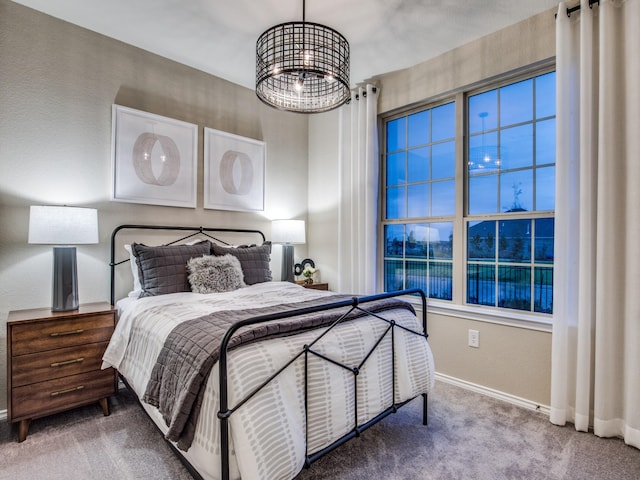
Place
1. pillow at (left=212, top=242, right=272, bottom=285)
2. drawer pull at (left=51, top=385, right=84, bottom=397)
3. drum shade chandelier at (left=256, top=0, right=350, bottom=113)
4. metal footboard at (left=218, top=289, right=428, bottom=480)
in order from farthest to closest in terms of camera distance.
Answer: pillow at (left=212, top=242, right=272, bottom=285)
drawer pull at (left=51, top=385, right=84, bottom=397)
drum shade chandelier at (left=256, top=0, right=350, bottom=113)
metal footboard at (left=218, top=289, right=428, bottom=480)

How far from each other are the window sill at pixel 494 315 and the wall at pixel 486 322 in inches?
0.7

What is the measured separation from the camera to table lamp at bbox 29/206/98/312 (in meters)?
2.18

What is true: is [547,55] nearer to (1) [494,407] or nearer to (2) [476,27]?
(2) [476,27]

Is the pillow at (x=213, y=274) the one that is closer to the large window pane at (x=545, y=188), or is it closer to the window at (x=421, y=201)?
the window at (x=421, y=201)

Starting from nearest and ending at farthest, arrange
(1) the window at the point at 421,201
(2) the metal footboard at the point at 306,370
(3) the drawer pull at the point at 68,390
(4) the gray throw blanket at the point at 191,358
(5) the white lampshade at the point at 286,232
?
(2) the metal footboard at the point at 306,370 → (4) the gray throw blanket at the point at 191,358 → (3) the drawer pull at the point at 68,390 → (1) the window at the point at 421,201 → (5) the white lampshade at the point at 286,232

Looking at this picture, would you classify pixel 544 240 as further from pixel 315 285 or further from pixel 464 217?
pixel 315 285

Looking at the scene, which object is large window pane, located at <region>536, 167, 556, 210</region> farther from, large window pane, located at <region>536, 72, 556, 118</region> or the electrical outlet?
the electrical outlet

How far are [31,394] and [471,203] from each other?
3.35 metres

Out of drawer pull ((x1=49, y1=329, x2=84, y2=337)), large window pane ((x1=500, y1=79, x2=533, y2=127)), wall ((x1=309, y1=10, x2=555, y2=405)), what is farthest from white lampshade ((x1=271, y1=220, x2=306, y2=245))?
large window pane ((x1=500, y1=79, x2=533, y2=127))

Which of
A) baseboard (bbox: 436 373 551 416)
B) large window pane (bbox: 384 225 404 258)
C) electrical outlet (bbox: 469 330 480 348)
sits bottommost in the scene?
baseboard (bbox: 436 373 551 416)

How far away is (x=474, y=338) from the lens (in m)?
2.79

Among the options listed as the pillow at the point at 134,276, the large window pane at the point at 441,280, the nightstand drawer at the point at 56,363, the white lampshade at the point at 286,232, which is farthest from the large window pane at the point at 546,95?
the nightstand drawer at the point at 56,363

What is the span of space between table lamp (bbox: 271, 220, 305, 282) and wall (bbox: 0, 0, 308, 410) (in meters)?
0.67

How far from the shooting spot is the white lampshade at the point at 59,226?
2170mm
